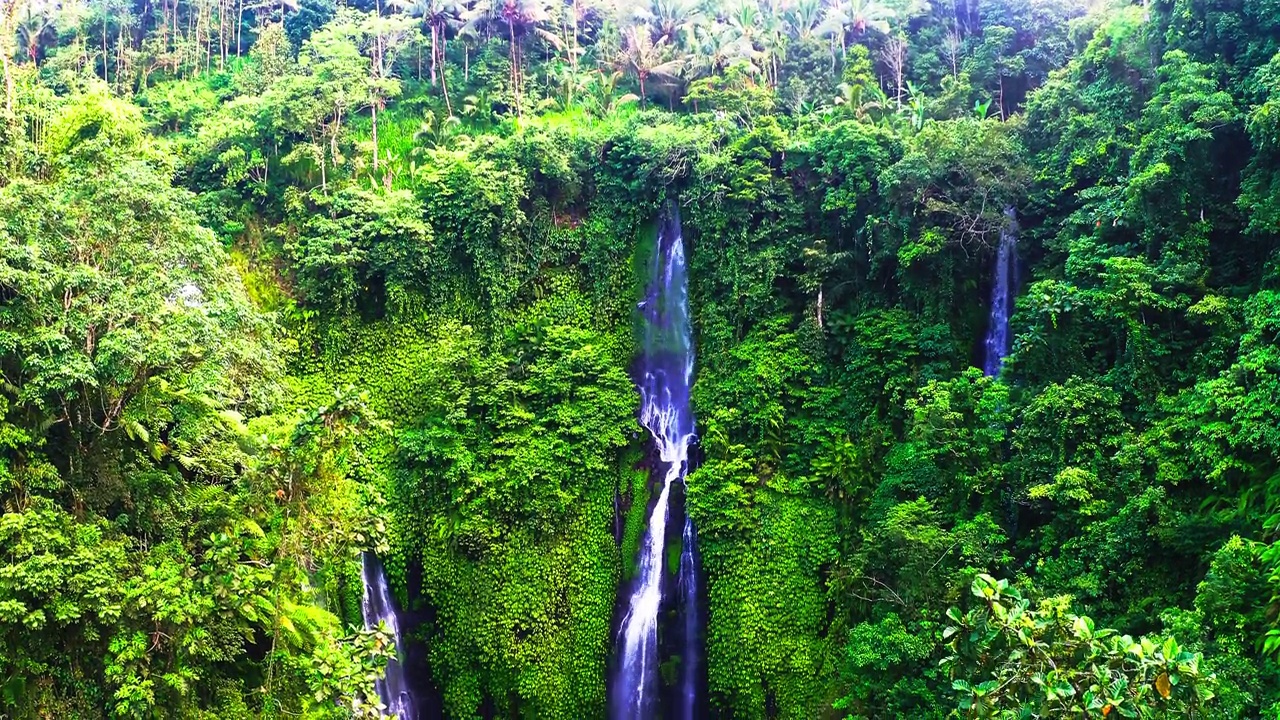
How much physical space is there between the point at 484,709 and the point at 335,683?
4972 mm

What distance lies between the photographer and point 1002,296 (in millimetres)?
13484

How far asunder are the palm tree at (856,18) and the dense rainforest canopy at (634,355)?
0.11m

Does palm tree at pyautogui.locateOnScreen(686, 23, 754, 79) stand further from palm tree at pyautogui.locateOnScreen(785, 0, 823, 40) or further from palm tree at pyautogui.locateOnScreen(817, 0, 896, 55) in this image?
palm tree at pyautogui.locateOnScreen(817, 0, 896, 55)

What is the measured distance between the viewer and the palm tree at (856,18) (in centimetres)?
1858

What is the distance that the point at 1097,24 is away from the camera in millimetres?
14430

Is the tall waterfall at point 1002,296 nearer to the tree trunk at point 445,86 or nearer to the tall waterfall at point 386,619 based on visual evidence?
the tall waterfall at point 386,619

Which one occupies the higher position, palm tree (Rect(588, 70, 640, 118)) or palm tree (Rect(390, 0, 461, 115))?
palm tree (Rect(390, 0, 461, 115))

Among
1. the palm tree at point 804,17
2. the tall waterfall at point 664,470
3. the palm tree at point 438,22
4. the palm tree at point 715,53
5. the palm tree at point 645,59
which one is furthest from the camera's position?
the palm tree at point 438,22

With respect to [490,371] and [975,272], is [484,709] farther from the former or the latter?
[975,272]

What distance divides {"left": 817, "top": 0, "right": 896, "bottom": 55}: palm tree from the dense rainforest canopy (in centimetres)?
11

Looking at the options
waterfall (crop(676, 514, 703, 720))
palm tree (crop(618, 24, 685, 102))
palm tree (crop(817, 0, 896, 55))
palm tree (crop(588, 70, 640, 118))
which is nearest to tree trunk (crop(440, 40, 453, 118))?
palm tree (crop(588, 70, 640, 118))

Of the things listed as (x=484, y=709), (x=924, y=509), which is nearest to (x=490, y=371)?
(x=484, y=709)

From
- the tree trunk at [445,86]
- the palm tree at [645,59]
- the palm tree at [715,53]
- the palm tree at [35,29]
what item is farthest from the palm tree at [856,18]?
the palm tree at [35,29]

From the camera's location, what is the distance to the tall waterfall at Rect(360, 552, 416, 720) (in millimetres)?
13188
